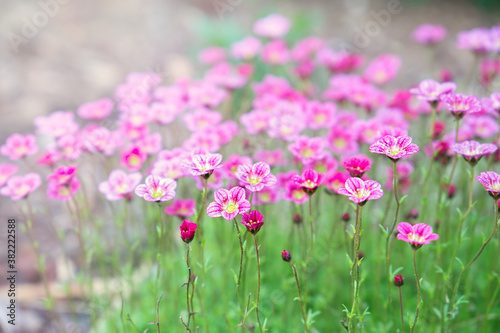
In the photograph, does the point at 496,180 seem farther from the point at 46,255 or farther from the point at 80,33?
the point at 80,33

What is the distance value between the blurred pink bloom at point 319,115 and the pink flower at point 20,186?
1169 mm

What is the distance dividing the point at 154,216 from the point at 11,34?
3565 mm

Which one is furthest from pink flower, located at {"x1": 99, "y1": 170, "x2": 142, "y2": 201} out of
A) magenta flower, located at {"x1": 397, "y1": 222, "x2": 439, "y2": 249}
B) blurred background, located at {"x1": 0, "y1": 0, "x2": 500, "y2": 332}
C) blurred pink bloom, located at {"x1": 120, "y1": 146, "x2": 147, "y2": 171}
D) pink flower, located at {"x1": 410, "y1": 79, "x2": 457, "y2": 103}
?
blurred background, located at {"x1": 0, "y1": 0, "x2": 500, "y2": 332}

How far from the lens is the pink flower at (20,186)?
6.13 feet

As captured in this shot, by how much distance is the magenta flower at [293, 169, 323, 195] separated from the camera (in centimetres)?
153

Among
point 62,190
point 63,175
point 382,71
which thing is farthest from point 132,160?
point 382,71

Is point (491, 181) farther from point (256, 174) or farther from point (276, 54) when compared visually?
point (276, 54)

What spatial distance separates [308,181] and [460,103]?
0.62 m

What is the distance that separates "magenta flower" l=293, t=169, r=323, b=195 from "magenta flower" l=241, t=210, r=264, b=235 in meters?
0.19

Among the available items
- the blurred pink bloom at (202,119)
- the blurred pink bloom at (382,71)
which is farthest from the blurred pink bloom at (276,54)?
the blurred pink bloom at (202,119)

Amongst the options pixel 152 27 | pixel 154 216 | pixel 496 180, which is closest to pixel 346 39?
pixel 152 27

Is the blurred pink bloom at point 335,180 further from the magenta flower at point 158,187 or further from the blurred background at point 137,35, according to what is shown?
the blurred background at point 137,35

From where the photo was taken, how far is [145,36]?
5461mm

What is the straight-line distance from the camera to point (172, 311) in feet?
7.53
